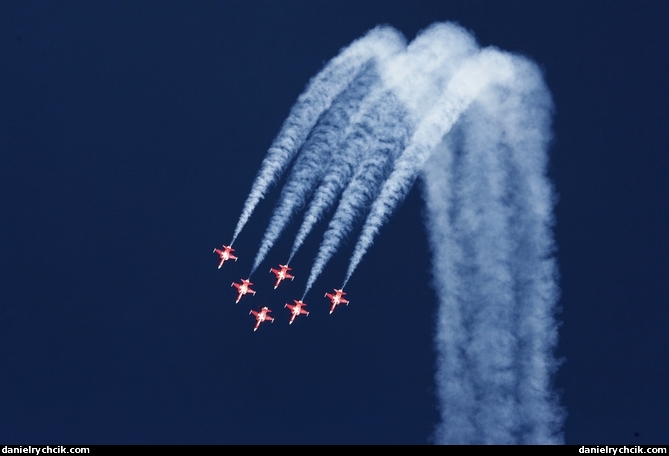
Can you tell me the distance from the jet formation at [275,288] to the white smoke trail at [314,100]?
171cm

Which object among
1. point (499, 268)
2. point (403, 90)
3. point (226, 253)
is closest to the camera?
point (403, 90)

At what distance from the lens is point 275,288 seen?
60.7m

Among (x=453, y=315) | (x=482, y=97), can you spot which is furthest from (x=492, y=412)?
(x=482, y=97)

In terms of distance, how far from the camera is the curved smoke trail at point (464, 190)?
53.6 meters

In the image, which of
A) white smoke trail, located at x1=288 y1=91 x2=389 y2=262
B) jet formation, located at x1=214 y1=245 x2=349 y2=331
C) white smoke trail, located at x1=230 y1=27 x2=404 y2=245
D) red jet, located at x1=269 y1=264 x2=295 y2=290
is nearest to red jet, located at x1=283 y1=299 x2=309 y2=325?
jet formation, located at x1=214 y1=245 x2=349 y2=331

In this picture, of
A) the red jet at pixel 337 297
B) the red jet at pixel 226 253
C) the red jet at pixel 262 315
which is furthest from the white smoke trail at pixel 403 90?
the red jet at pixel 262 315

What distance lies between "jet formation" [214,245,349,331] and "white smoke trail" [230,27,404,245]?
1.71 m

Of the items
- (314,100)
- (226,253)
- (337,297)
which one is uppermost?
(314,100)

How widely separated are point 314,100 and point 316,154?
462cm

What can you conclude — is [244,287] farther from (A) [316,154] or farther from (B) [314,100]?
(B) [314,100]

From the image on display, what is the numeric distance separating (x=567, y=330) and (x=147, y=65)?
126 ft

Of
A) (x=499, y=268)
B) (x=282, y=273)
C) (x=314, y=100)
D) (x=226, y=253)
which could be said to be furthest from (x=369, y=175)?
(x=226, y=253)

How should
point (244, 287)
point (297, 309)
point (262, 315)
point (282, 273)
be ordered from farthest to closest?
point (262, 315) < point (244, 287) < point (297, 309) < point (282, 273)

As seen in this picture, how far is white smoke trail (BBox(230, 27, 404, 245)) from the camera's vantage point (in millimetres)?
54719
